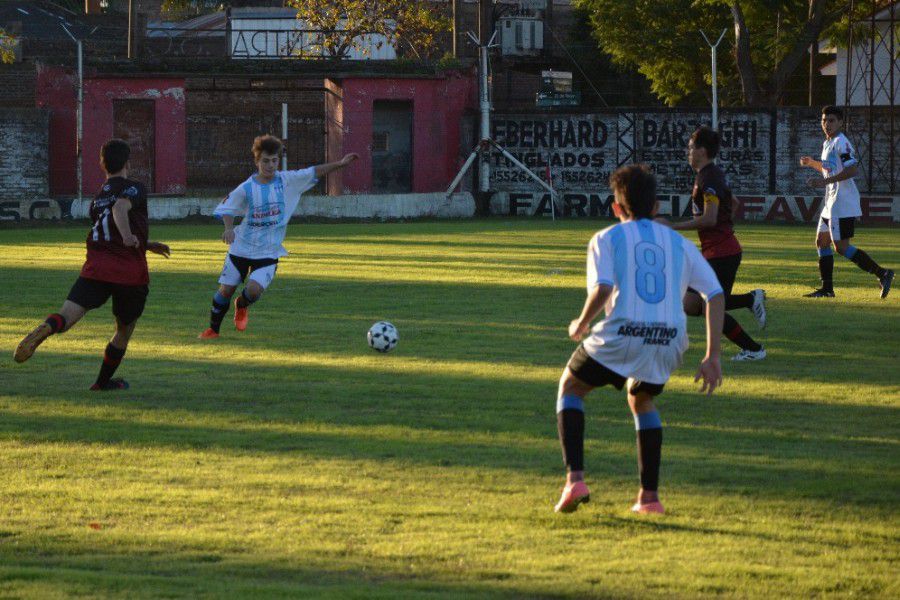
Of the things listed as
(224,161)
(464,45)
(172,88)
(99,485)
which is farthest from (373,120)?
(99,485)

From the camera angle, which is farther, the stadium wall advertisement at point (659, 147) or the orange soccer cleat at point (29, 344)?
the stadium wall advertisement at point (659, 147)

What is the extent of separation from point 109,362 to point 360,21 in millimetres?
41267

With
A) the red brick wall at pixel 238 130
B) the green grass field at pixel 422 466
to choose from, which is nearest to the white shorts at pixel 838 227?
the green grass field at pixel 422 466

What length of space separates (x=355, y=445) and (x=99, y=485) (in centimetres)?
164

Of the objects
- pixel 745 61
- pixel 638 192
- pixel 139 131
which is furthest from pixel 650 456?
pixel 745 61

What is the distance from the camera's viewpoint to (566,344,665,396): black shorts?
260 inches

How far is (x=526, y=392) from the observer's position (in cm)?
1045

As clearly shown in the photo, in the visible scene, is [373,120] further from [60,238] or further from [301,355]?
[301,355]

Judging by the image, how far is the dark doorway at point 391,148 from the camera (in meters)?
43.1

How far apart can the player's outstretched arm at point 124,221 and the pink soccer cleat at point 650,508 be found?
15.4 ft

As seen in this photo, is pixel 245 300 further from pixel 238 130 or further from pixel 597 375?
Answer: pixel 238 130

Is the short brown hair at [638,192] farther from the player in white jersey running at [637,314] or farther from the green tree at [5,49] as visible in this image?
the green tree at [5,49]

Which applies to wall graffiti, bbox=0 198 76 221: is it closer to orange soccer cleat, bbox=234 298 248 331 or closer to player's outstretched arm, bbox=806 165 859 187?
orange soccer cleat, bbox=234 298 248 331

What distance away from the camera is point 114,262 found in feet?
33.6
